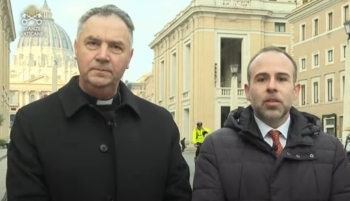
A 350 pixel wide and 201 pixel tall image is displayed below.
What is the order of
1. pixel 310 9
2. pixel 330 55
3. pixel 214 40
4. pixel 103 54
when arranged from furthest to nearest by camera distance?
1. pixel 214 40
2. pixel 310 9
3. pixel 330 55
4. pixel 103 54

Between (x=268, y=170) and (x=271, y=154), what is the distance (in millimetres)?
89

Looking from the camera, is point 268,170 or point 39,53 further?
point 39,53

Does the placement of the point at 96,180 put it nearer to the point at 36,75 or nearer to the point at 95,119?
the point at 95,119

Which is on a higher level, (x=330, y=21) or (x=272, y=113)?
(x=330, y=21)

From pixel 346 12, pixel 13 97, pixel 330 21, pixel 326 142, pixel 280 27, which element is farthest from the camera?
pixel 13 97

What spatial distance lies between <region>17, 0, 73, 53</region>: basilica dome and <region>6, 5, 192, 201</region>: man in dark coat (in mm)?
166463

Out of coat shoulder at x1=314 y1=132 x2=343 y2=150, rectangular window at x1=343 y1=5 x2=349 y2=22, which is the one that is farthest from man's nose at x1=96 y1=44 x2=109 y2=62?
rectangular window at x1=343 y1=5 x2=349 y2=22

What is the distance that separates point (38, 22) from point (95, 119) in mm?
170087

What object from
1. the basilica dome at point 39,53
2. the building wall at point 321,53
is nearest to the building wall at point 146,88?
the basilica dome at point 39,53

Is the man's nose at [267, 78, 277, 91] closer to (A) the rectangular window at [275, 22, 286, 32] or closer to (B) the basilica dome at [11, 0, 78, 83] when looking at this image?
(A) the rectangular window at [275, 22, 286, 32]

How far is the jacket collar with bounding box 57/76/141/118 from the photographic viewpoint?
3.07 m

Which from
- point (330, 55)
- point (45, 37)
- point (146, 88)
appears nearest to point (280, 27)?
point (330, 55)

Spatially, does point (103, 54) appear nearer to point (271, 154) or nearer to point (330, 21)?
point (271, 154)

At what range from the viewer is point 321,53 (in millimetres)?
45688
